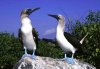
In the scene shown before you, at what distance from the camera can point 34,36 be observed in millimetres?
12828

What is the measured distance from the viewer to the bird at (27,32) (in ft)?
40.9

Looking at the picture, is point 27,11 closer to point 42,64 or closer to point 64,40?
point 64,40

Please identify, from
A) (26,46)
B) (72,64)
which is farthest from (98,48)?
(26,46)

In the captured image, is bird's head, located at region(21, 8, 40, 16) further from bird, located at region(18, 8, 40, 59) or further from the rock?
the rock

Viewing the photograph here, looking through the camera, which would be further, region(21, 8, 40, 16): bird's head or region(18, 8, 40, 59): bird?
region(21, 8, 40, 16): bird's head

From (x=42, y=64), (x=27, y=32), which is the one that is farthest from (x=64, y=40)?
(x=27, y=32)

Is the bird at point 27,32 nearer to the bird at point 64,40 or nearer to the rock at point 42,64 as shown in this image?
the rock at point 42,64

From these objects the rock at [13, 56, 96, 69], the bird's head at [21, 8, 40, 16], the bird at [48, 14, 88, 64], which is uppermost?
the bird's head at [21, 8, 40, 16]

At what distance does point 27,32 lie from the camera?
1250 cm

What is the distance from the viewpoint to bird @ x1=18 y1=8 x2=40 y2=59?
12.5 meters

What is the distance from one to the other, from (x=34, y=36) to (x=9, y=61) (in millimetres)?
4331

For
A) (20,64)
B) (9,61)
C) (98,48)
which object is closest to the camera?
(20,64)

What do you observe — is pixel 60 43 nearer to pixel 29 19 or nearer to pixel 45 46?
pixel 29 19

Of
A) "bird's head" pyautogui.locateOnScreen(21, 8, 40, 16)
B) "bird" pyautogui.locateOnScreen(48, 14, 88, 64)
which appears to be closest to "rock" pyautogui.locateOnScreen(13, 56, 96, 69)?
"bird" pyautogui.locateOnScreen(48, 14, 88, 64)
